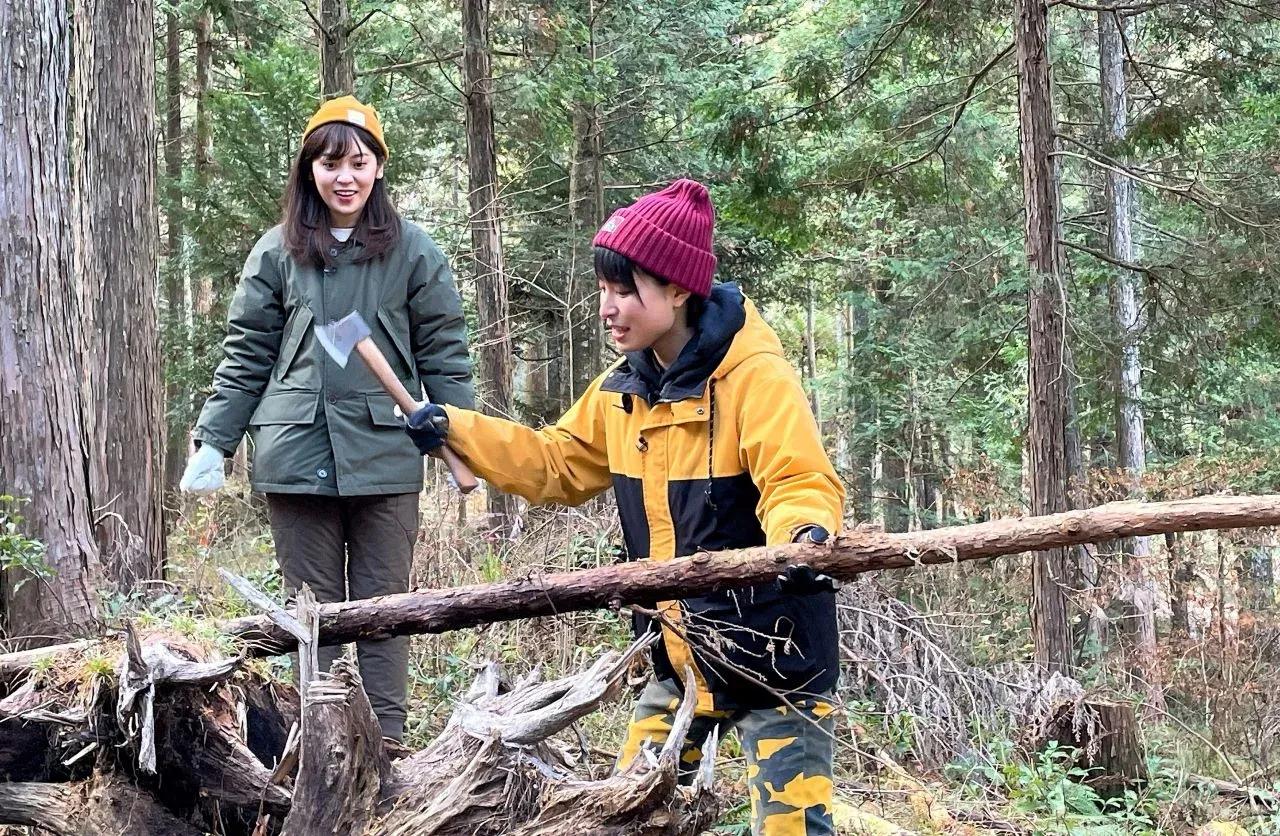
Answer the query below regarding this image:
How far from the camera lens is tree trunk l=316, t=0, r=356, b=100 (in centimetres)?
900

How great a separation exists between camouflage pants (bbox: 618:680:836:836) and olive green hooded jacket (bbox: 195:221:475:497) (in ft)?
5.23

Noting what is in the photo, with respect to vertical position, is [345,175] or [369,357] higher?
[345,175]

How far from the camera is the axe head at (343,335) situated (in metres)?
3.74

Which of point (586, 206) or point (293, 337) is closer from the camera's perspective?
point (293, 337)

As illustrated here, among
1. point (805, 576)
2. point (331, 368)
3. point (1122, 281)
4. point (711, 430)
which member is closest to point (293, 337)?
point (331, 368)

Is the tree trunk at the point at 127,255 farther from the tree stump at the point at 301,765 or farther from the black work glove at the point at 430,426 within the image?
the black work glove at the point at 430,426

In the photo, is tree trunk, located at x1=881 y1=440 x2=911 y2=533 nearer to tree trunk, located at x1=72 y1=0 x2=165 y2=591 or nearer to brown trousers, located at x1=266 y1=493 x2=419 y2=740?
tree trunk, located at x1=72 y1=0 x2=165 y2=591

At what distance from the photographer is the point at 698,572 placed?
2.97m

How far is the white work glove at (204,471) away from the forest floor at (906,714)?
1.38 ft

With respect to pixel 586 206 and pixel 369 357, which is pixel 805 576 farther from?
pixel 586 206

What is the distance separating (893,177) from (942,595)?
13.4 ft

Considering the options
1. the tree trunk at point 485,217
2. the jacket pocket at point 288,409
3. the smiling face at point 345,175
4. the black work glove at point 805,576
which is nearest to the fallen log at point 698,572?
the black work glove at point 805,576

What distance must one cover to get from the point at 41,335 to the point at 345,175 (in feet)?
4.51

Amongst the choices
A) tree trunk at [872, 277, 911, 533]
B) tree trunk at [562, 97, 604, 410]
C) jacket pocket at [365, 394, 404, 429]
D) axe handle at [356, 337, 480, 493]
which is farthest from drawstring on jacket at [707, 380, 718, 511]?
tree trunk at [872, 277, 911, 533]
